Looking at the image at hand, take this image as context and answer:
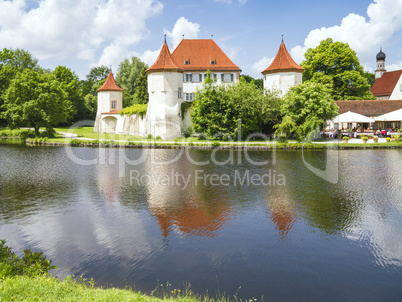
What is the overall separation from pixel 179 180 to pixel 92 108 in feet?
170

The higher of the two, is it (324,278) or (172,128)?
(172,128)

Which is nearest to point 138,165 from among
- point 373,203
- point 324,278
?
point 373,203

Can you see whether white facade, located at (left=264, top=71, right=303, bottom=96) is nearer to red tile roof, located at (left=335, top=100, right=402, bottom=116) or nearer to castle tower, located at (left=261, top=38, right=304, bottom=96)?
castle tower, located at (left=261, top=38, right=304, bottom=96)

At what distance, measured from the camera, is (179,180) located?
50.8 feet

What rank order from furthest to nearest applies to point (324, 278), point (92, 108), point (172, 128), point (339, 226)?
point (92, 108), point (172, 128), point (339, 226), point (324, 278)

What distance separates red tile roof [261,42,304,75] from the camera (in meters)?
37.2

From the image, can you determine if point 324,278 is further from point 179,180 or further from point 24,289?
point 179,180

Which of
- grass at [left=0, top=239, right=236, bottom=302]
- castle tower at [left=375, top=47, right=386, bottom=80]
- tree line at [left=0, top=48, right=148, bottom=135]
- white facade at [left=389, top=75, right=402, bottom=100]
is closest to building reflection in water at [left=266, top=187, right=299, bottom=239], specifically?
grass at [left=0, top=239, right=236, bottom=302]

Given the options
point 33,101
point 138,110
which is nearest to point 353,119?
point 138,110

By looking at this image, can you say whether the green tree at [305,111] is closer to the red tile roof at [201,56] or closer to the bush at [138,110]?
the red tile roof at [201,56]

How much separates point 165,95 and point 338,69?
916 inches

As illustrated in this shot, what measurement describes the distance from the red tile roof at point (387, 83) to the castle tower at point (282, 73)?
3026 cm

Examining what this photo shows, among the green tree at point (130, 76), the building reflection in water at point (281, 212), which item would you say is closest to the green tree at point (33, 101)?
the green tree at point (130, 76)

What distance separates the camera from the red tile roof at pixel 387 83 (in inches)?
2328
